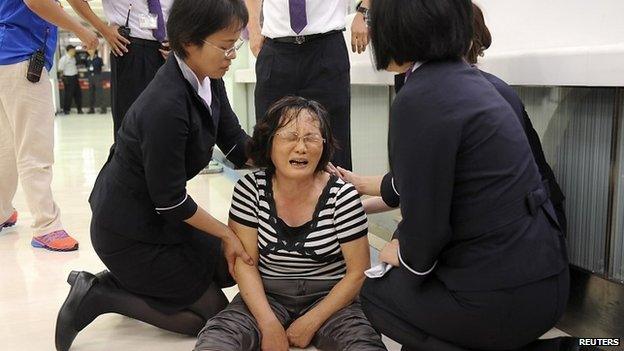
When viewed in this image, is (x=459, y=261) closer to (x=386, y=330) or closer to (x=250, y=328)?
(x=386, y=330)

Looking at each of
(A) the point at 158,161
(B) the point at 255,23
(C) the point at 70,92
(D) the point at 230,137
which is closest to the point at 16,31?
(B) the point at 255,23

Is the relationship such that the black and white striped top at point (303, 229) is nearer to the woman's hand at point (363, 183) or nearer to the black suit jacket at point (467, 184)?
the woman's hand at point (363, 183)

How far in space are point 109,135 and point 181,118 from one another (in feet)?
23.9

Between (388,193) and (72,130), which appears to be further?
(72,130)

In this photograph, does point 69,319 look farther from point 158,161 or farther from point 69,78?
point 69,78

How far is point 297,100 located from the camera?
5.71 feet

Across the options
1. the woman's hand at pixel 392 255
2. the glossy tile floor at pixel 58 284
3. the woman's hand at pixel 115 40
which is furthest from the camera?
the woman's hand at pixel 115 40

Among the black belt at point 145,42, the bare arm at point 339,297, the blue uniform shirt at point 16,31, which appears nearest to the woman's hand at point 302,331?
the bare arm at point 339,297

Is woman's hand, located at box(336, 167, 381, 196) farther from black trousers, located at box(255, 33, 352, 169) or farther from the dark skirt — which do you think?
the dark skirt


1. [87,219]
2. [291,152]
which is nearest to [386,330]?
[291,152]

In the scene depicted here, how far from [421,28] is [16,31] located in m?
1.98

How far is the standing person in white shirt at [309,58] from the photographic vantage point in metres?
2.22

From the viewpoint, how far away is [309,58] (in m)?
2.23

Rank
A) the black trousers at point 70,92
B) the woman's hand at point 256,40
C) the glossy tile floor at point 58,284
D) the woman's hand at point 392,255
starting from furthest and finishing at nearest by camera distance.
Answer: the black trousers at point 70,92, the woman's hand at point 256,40, the glossy tile floor at point 58,284, the woman's hand at point 392,255
